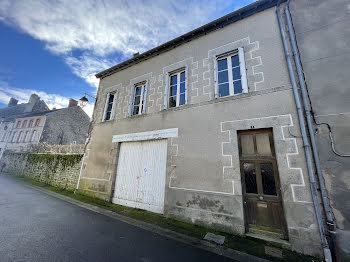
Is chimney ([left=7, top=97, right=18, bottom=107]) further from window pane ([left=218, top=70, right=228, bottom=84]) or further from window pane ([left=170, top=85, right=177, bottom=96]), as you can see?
window pane ([left=218, top=70, right=228, bottom=84])

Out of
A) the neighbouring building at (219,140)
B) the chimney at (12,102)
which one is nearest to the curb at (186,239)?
the neighbouring building at (219,140)

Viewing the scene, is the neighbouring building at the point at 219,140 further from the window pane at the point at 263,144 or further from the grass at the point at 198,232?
the grass at the point at 198,232

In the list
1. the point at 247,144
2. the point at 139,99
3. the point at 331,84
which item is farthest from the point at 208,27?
the point at 247,144

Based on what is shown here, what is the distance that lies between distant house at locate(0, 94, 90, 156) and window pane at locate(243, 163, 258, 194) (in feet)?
72.1

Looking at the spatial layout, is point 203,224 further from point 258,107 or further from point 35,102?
point 35,102

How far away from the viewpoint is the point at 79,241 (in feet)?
10.2

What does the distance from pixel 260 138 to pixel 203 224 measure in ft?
9.61

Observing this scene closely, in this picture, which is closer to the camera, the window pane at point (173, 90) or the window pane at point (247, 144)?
the window pane at point (247, 144)

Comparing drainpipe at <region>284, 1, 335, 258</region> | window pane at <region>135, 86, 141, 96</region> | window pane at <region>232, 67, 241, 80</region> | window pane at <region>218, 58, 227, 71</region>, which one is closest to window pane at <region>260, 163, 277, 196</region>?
drainpipe at <region>284, 1, 335, 258</region>

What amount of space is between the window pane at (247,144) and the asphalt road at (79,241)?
2.56 meters

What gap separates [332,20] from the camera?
3830 millimetres

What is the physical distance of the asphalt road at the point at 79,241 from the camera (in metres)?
2.64

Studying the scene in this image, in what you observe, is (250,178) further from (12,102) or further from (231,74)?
(12,102)

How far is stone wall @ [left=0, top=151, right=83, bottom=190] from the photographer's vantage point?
8406 millimetres
